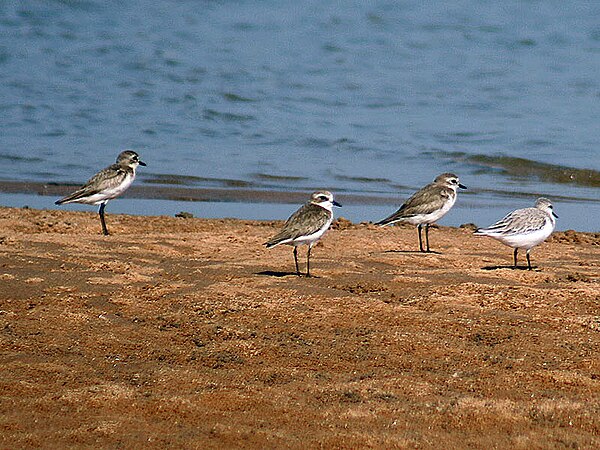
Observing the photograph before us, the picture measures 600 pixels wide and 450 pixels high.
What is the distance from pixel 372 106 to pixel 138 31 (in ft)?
39.7

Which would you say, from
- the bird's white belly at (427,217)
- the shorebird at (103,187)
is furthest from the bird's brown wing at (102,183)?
the bird's white belly at (427,217)

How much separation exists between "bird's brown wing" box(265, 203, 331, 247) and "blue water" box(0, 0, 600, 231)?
4545 mm

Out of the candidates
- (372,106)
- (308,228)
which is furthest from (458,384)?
(372,106)

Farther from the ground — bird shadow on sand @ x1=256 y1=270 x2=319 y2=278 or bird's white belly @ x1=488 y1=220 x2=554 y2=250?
bird's white belly @ x1=488 y1=220 x2=554 y2=250

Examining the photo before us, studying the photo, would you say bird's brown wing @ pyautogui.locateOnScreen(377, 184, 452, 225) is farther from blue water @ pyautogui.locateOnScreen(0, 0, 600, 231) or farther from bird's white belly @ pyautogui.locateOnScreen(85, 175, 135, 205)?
bird's white belly @ pyautogui.locateOnScreen(85, 175, 135, 205)

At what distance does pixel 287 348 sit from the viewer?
6801 millimetres

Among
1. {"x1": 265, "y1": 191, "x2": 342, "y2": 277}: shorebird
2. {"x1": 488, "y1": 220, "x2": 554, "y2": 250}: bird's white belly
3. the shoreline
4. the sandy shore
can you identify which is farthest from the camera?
the shoreline

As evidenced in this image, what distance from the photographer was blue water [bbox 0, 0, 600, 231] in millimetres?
17578

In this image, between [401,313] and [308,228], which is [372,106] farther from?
[401,313]

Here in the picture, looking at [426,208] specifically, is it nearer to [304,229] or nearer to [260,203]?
[304,229]

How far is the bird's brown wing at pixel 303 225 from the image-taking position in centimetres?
962

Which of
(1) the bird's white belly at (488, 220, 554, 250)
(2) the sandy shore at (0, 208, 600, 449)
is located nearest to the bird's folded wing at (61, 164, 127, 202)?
(2) the sandy shore at (0, 208, 600, 449)

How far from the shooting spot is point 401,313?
765 cm

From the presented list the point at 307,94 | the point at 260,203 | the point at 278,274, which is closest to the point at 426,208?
the point at 278,274
